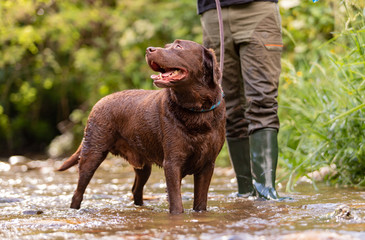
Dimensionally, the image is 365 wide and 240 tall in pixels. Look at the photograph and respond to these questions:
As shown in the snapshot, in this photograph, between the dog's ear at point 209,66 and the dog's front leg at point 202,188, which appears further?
the dog's front leg at point 202,188

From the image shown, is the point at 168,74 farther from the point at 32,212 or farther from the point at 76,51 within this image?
the point at 76,51

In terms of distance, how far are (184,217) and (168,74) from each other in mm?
953

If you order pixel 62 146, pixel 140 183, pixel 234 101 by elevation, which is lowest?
pixel 62 146

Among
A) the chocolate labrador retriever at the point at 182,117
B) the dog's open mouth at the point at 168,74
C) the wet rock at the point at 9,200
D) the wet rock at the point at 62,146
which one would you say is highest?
the dog's open mouth at the point at 168,74

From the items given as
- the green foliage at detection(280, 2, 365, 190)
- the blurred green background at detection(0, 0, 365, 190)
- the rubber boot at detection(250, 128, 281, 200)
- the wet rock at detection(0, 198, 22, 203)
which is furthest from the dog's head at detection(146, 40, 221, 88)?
the blurred green background at detection(0, 0, 365, 190)

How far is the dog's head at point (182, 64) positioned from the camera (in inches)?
138

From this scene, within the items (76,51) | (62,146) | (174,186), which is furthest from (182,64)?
(76,51)

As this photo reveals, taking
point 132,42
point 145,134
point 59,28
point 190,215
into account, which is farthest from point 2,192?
point 59,28

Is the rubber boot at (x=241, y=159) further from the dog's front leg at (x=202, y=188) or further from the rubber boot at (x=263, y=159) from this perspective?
the dog's front leg at (x=202, y=188)

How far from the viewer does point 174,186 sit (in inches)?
143

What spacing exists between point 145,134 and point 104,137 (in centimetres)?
48

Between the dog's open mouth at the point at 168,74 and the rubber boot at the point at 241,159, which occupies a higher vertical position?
the dog's open mouth at the point at 168,74

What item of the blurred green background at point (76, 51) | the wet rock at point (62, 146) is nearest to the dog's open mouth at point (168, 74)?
the blurred green background at point (76, 51)

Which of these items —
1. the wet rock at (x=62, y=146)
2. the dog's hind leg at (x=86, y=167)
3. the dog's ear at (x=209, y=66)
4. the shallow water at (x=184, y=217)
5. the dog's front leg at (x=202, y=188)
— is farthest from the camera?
the wet rock at (x=62, y=146)
